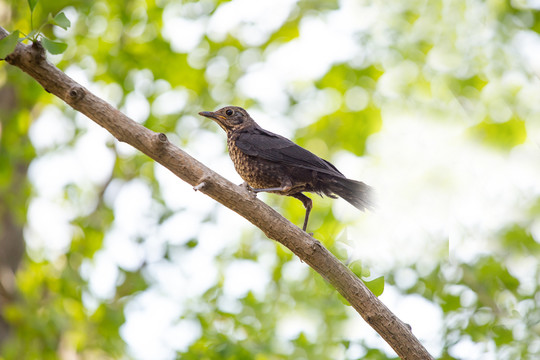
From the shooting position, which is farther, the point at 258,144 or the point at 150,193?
the point at 150,193

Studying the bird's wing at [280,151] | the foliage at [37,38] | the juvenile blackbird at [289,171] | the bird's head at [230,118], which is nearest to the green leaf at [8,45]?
the foliage at [37,38]

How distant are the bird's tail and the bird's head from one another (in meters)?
1.10

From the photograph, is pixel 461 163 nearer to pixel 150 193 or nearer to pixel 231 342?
pixel 231 342

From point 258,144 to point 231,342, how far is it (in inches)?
66.9

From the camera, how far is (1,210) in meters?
7.51

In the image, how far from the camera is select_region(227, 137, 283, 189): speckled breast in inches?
151

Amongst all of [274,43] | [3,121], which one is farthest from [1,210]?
[274,43]

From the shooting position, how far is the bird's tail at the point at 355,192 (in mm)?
3594

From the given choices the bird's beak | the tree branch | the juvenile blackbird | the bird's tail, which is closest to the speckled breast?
the juvenile blackbird

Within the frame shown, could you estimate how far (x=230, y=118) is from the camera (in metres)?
4.57

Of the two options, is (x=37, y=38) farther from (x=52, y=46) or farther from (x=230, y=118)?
(x=230, y=118)

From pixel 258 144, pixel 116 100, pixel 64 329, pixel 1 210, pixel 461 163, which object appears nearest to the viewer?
pixel 258 144

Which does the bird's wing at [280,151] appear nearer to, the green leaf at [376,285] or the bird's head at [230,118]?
the bird's head at [230,118]

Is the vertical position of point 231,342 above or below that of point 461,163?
below
